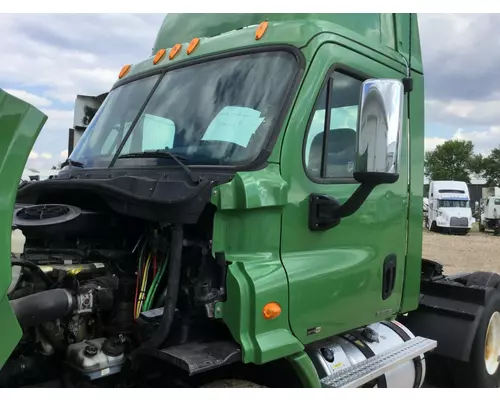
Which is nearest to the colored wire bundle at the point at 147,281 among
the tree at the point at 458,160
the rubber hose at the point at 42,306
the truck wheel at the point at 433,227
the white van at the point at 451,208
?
the rubber hose at the point at 42,306

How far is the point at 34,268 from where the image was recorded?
259cm

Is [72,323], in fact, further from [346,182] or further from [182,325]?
[346,182]

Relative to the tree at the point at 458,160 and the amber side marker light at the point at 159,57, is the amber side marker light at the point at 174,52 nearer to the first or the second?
the amber side marker light at the point at 159,57

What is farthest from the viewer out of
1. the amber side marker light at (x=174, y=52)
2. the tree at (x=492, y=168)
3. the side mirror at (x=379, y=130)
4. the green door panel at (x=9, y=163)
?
the tree at (x=492, y=168)

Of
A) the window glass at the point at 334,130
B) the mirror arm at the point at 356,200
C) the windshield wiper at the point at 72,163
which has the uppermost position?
the window glass at the point at 334,130

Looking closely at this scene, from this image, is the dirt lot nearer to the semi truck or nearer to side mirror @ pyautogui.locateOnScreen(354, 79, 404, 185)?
the semi truck

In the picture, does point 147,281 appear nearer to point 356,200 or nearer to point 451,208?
point 356,200

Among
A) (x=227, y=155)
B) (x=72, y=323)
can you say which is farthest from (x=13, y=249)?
(x=227, y=155)

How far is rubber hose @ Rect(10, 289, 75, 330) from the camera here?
2295mm

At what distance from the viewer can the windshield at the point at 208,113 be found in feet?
9.77

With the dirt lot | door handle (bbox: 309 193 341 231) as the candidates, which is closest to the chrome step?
door handle (bbox: 309 193 341 231)

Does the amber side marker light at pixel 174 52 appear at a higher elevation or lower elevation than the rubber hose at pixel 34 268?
higher

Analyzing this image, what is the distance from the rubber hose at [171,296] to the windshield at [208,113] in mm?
544

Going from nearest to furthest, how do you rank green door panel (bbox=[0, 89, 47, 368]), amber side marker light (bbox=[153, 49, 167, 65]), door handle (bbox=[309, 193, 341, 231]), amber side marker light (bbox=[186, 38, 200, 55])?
green door panel (bbox=[0, 89, 47, 368]) < door handle (bbox=[309, 193, 341, 231]) < amber side marker light (bbox=[186, 38, 200, 55]) < amber side marker light (bbox=[153, 49, 167, 65])
